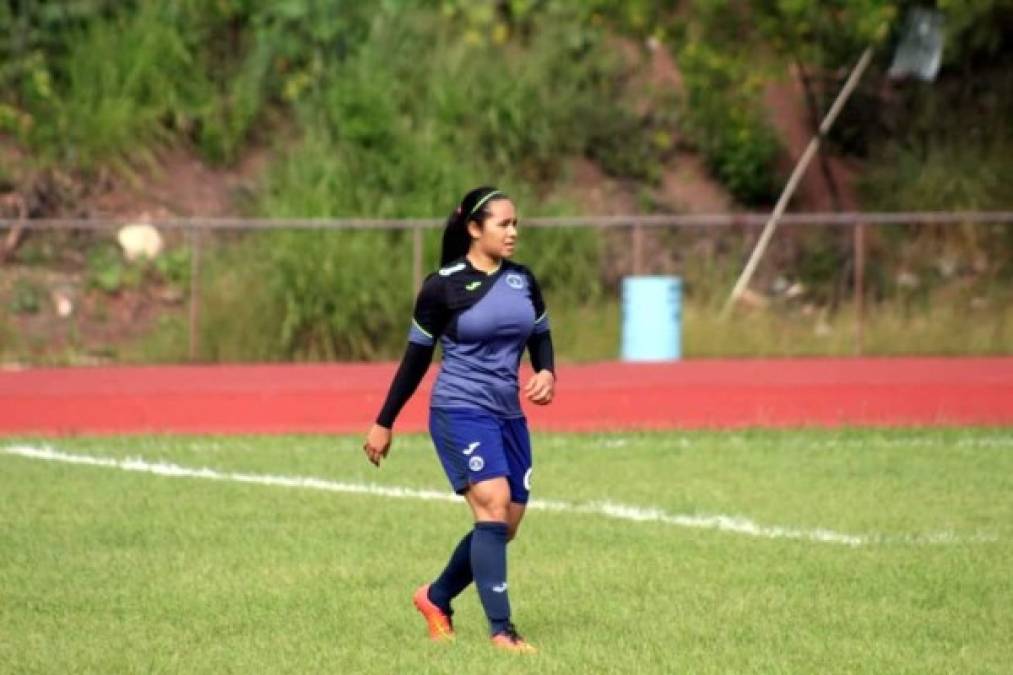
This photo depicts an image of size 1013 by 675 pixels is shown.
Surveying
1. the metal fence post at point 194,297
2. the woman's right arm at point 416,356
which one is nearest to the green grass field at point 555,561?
the woman's right arm at point 416,356

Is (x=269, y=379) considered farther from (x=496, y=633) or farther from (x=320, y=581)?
(x=496, y=633)

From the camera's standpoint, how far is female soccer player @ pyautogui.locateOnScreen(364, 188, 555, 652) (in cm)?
899

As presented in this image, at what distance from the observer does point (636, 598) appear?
10.2 meters

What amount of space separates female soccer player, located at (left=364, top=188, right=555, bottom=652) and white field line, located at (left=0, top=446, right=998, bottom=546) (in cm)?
325

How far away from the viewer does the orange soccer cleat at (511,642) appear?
8883mm

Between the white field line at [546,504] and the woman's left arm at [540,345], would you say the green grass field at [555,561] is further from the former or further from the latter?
the woman's left arm at [540,345]

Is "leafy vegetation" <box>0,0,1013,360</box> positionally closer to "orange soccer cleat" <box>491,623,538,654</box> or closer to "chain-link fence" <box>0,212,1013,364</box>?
"chain-link fence" <box>0,212,1013,364</box>

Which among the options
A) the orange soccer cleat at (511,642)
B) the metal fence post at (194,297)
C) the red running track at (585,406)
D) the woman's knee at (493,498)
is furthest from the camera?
the metal fence post at (194,297)

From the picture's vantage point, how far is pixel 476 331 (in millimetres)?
9078

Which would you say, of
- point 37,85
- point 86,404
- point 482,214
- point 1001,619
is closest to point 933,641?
point 1001,619

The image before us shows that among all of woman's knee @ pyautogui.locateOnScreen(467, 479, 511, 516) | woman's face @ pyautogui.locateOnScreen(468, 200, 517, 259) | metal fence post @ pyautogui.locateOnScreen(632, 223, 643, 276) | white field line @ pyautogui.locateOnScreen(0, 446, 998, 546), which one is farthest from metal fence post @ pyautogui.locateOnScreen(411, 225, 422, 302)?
woman's knee @ pyautogui.locateOnScreen(467, 479, 511, 516)

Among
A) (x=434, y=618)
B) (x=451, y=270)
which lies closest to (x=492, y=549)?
(x=434, y=618)

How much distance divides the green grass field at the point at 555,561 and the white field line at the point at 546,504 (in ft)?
0.15

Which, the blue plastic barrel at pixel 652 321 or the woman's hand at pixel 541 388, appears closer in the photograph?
the woman's hand at pixel 541 388
